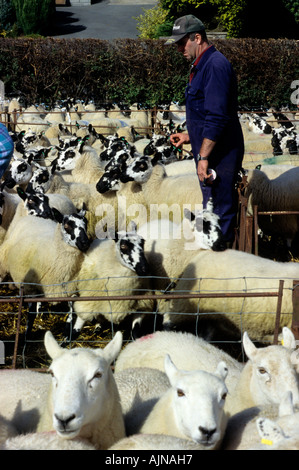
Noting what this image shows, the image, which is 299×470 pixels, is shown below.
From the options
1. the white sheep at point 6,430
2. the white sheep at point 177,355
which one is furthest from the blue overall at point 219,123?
the white sheep at point 6,430

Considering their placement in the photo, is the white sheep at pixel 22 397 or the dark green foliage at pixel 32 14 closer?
the white sheep at pixel 22 397

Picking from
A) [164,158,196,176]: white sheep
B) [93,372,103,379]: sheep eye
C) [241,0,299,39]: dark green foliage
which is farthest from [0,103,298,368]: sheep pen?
[241,0,299,39]: dark green foliage

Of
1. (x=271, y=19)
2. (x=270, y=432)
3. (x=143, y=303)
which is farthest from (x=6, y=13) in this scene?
(x=270, y=432)

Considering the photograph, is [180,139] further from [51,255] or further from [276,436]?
[276,436]

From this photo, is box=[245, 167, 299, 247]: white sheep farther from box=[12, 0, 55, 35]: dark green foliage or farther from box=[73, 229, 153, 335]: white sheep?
box=[12, 0, 55, 35]: dark green foliage

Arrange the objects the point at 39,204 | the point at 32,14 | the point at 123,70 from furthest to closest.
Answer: the point at 32,14, the point at 123,70, the point at 39,204

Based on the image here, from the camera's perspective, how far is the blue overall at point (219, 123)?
438cm

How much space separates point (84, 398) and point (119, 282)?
8.13 feet

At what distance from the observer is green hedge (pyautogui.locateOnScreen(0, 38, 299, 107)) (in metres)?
18.4

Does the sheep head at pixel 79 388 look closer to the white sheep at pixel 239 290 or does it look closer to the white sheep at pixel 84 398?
the white sheep at pixel 84 398

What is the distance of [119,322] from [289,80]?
16.1 metres

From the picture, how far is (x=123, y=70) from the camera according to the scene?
734 inches

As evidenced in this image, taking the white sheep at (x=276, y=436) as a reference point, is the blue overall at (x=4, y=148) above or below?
above
